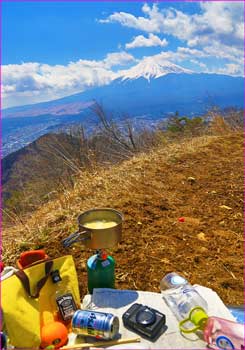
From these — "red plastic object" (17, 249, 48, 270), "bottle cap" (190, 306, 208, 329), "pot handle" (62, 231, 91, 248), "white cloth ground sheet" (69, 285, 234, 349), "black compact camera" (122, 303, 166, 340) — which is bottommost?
"white cloth ground sheet" (69, 285, 234, 349)

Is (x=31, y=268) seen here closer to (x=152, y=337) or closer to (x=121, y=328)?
(x=121, y=328)

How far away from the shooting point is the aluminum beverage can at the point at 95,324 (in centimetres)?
151

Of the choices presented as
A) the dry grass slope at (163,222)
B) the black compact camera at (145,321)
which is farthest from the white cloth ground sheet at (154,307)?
the dry grass slope at (163,222)

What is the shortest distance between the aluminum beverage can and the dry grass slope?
586 millimetres

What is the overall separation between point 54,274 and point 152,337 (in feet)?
2.07

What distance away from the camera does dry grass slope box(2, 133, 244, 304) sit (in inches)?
93.4

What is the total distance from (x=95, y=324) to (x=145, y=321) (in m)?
0.26

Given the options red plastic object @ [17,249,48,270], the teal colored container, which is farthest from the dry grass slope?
red plastic object @ [17,249,48,270]

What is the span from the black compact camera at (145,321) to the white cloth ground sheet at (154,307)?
3 centimetres

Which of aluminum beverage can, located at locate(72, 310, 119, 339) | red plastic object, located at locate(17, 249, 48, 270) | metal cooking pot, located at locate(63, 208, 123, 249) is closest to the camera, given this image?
aluminum beverage can, located at locate(72, 310, 119, 339)

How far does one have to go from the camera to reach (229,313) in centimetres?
172

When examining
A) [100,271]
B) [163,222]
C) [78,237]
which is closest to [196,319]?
[100,271]

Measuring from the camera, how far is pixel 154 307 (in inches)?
71.2

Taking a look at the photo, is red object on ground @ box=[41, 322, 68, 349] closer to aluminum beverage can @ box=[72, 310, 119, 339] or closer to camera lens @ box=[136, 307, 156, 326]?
aluminum beverage can @ box=[72, 310, 119, 339]
